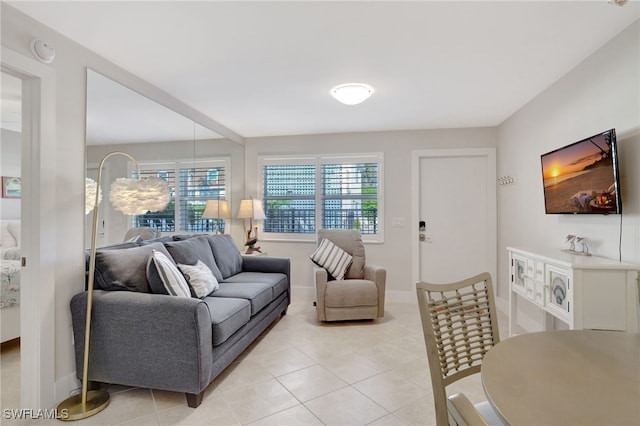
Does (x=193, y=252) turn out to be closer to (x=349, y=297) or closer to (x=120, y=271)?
(x=120, y=271)

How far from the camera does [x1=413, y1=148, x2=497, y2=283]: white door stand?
4.32 metres

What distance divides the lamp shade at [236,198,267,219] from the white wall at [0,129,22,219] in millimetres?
2315

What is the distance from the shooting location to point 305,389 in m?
2.28

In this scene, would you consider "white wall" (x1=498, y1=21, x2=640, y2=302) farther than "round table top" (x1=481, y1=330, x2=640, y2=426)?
Yes

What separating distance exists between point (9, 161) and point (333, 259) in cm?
337

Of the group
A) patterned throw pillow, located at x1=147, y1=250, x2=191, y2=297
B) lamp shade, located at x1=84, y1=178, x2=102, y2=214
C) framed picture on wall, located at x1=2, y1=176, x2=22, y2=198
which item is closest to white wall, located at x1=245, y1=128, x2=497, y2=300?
patterned throw pillow, located at x1=147, y1=250, x2=191, y2=297

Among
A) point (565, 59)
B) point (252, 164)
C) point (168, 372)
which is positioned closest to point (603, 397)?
point (168, 372)

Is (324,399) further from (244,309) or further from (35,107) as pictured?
(35,107)

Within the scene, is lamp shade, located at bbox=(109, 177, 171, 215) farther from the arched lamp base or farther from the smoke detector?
the arched lamp base

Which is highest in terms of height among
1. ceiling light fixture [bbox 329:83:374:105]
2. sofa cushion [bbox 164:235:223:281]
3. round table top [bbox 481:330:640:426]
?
ceiling light fixture [bbox 329:83:374:105]

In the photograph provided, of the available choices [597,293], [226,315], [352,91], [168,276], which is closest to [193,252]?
[168,276]

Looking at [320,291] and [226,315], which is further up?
[226,315]

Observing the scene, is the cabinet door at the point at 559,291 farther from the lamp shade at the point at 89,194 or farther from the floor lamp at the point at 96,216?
the lamp shade at the point at 89,194

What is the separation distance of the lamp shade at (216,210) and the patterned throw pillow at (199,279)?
→ 1.17 meters
